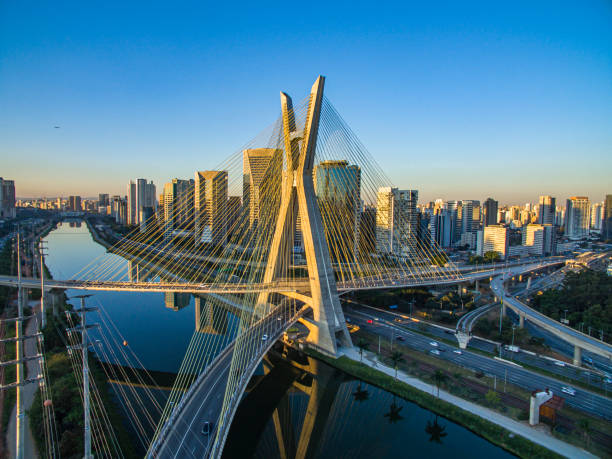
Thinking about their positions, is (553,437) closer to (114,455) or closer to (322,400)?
(322,400)

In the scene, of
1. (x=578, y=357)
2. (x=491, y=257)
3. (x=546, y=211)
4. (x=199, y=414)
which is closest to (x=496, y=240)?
(x=491, y=257)

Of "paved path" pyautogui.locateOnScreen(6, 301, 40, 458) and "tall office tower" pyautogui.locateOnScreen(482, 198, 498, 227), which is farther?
"tall office tower" pyautogui.locateOnScreen(482, 198, 498, 227)

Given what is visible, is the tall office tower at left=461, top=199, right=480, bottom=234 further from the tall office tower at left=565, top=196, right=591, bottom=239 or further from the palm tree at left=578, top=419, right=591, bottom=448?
the palm tree at left=578, top=419, right=591, bottom=448

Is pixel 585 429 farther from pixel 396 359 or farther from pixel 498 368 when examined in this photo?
pixel 396 359

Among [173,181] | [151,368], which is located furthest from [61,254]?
[151,368]

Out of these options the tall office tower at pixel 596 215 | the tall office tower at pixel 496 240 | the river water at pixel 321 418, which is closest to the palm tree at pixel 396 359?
the river water at pixel 321 418

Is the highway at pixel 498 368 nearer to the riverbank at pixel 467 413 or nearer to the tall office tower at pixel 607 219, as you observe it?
the riverbank at pixel 467 413

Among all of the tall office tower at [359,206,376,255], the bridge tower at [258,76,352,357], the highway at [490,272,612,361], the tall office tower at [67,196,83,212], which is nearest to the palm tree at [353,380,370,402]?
the bridge tower at [258,76,352,357]
